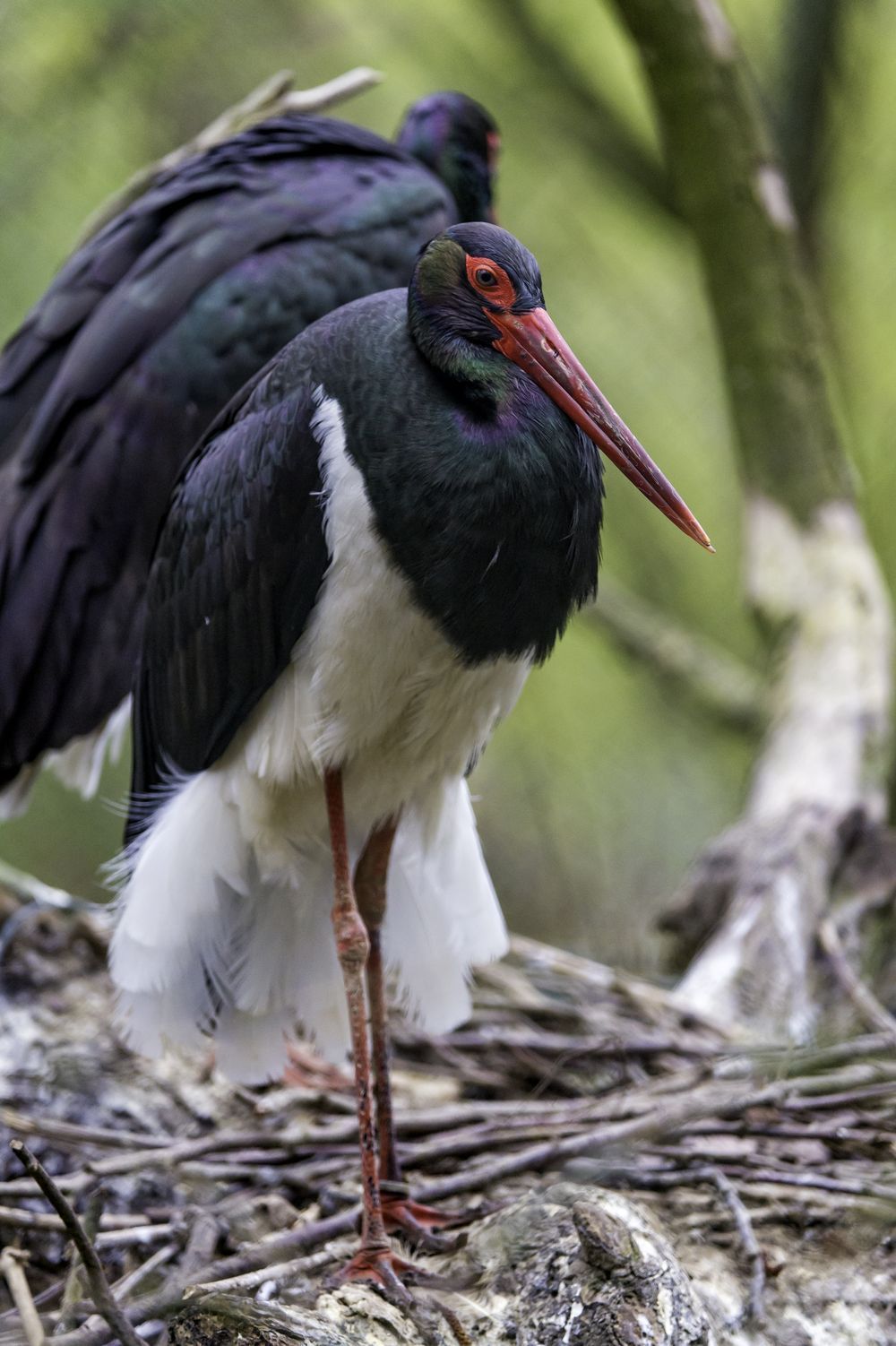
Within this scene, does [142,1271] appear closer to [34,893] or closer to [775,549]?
[34,893]

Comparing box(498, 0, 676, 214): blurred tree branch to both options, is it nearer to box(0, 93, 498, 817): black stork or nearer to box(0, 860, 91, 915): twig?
box(0, 93, 498, 817): black stork

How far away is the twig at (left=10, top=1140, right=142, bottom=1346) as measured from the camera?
198cm

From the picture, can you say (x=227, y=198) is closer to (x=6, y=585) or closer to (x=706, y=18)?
(x=6, y=585)

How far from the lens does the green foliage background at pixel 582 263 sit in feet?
18.4

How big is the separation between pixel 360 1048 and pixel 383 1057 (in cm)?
26

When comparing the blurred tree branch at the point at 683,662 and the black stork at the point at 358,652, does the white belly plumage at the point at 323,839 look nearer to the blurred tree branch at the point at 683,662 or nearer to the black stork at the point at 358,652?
the black stork at the point at 358,652

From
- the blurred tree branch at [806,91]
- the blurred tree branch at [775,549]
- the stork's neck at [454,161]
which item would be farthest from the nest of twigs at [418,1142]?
the blurred tree branch at [806,91]

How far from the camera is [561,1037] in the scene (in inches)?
154

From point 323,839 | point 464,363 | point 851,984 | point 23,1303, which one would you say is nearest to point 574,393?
point 464,363

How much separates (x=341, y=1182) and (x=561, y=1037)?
85 cm

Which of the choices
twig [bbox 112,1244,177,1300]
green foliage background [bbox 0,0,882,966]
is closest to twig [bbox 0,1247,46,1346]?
twig [bbox 112,1244,177,1300]

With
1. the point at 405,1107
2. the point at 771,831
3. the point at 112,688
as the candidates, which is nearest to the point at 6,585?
the point at 112,688

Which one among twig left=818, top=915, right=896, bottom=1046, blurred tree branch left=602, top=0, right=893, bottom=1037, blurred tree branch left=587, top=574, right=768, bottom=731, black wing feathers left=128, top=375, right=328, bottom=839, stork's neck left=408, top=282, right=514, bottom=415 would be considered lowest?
blurred tree branch left=587, top=574, right=768, bottom=731

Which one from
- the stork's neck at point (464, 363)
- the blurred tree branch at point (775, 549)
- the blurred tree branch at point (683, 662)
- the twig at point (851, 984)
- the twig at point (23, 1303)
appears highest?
the stork's neck at point (464, 363)
